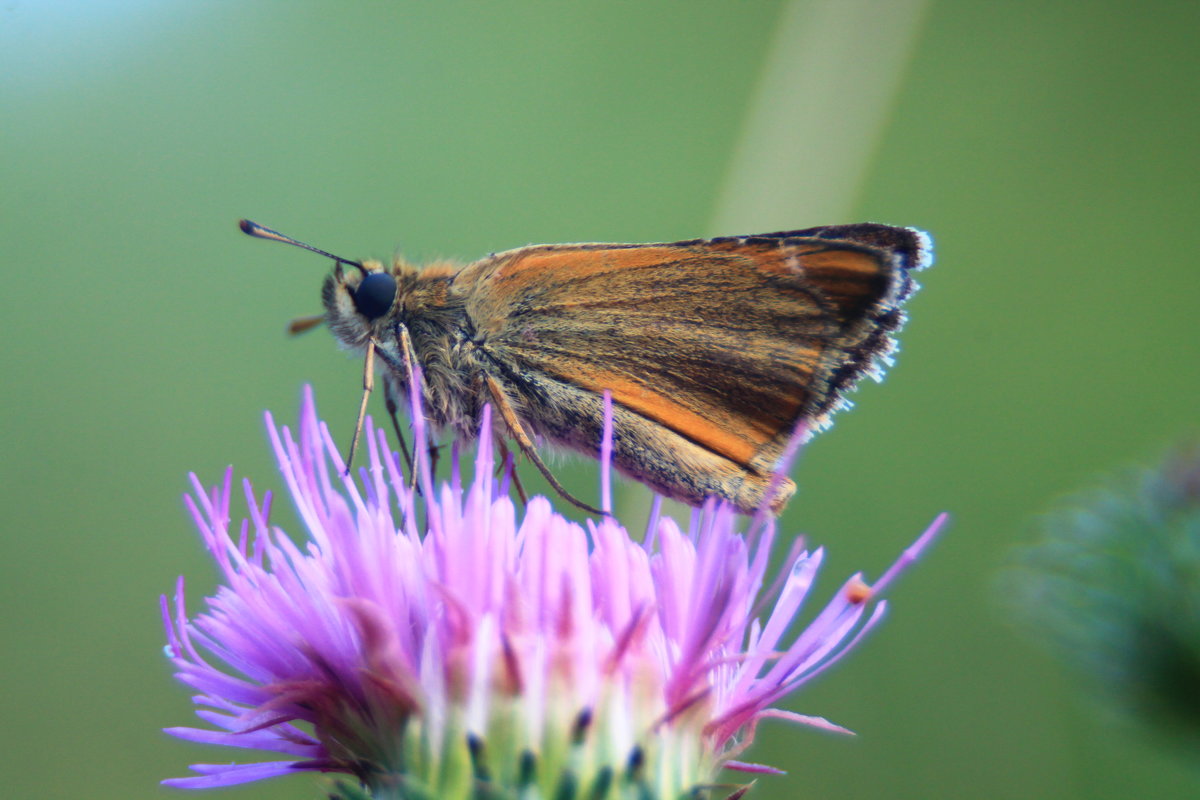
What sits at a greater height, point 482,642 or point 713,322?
point 713,322

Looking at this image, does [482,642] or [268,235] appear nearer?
[482,642]

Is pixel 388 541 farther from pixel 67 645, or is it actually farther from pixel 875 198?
pixel 875 198

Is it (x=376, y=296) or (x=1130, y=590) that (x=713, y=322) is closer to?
(x=376, y=296)

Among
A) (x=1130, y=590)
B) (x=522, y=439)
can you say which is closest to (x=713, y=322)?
(x=522, y=439)

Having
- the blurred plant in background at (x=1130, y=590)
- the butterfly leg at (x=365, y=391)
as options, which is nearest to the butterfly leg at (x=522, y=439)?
the butterfly leg at (x=365, y=391)

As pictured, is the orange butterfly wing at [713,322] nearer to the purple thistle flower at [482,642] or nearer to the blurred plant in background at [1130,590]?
the purple thistle flower at [482,642]

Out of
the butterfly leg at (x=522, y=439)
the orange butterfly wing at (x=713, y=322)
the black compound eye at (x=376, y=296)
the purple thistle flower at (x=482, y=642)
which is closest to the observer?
the purple thistle flower at (x=482, y=642)

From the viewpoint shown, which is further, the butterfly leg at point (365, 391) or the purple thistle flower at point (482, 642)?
the butterfly leg at point (365, 391)
